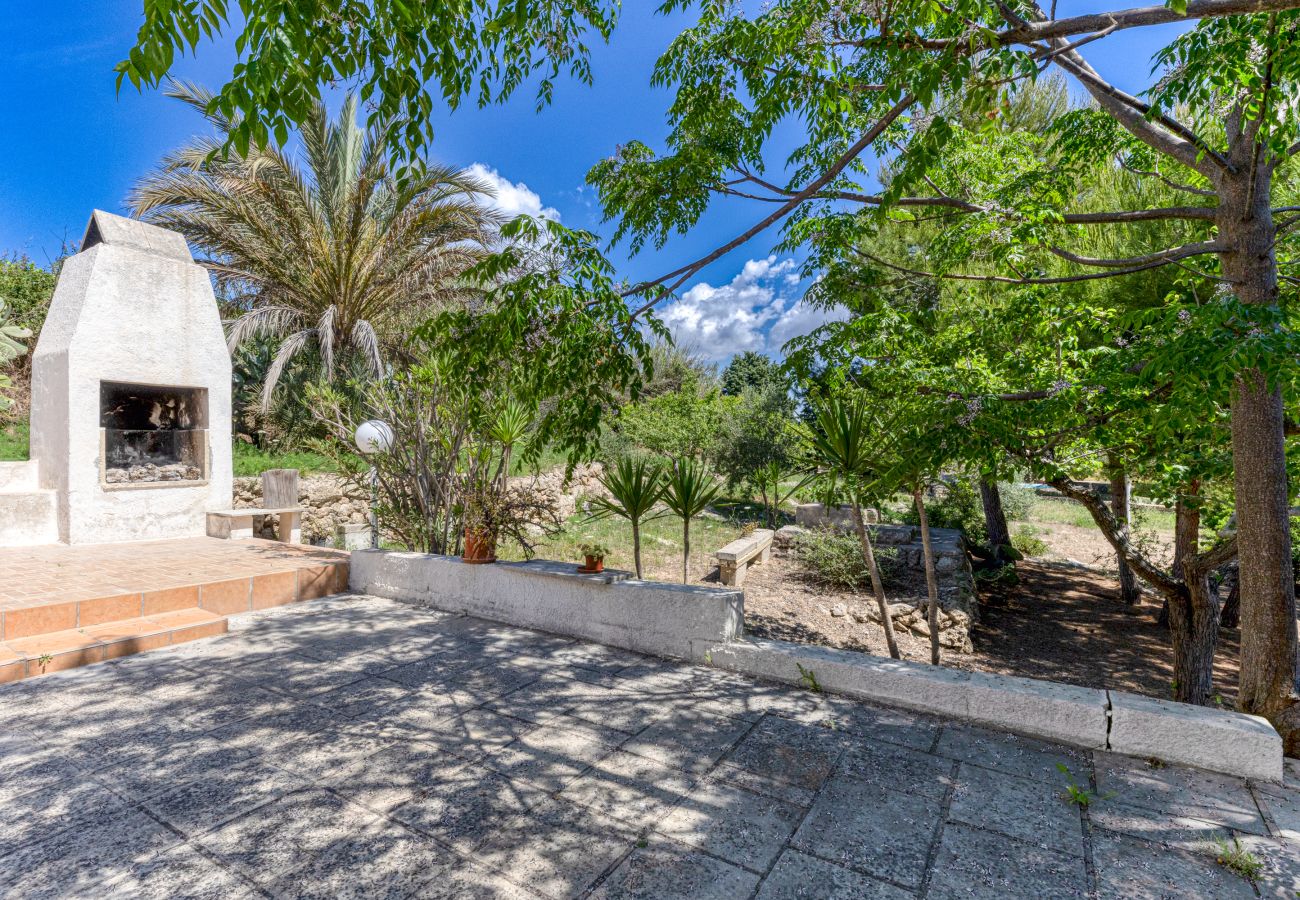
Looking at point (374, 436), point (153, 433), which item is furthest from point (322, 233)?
point (374, 436)

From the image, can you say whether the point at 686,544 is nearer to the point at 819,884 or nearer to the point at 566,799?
the point at 566,799

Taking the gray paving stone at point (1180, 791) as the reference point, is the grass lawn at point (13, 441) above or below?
above

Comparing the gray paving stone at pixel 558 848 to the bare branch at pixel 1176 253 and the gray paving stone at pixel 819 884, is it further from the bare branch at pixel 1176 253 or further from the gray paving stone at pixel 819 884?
the bare branch at pixel 1176 253

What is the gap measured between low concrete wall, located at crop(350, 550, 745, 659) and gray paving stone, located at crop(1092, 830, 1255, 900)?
188 centimetres

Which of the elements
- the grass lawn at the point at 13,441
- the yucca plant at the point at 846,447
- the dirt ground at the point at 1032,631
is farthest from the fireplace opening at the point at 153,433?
the yucca plant at the point at 846,447

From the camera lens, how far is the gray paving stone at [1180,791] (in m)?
2.06

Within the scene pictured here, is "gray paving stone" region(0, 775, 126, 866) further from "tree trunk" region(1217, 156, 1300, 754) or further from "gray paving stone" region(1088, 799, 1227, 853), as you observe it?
"tree trunk" region(1217, 156, 1300, 754)

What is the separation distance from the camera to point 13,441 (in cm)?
802

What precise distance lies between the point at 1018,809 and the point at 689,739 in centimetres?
122

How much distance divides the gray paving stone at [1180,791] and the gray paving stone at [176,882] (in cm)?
291

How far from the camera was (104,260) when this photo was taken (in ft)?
19.4

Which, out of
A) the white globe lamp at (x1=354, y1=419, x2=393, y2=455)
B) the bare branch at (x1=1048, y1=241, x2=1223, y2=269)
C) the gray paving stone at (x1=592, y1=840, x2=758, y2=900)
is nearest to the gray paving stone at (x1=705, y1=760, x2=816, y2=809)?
the gray paving stone at (x1=592, y1=840, x2=758, y2=900)

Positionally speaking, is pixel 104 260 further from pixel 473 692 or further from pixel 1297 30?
pixel 1297 30

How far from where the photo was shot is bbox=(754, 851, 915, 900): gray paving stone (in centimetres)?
167
